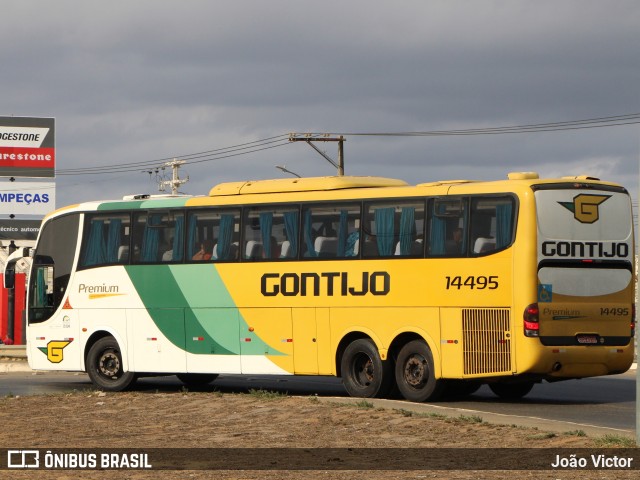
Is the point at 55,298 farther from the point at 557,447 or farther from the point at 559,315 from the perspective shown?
the point at 557,447

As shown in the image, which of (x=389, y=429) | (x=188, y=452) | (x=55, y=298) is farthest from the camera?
(x=55, y=298)

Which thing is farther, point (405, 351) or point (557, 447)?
point (405, 351)


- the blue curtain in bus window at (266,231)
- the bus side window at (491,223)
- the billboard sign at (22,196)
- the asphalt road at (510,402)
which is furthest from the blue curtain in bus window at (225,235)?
the billboard sign at (22,196)

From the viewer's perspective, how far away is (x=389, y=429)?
17.7 meters

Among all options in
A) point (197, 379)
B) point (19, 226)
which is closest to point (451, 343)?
point (197, 379)

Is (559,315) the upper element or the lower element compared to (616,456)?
upper

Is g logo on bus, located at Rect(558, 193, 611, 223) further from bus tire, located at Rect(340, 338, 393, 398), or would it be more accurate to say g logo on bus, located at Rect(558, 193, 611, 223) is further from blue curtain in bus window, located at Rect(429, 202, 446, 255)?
bus tire, located at Rect(340, 338, 393, 398)

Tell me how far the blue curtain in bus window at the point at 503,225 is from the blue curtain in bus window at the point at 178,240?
20.9ft

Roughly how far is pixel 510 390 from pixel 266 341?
4.13 meters

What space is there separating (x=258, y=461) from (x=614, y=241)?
9284 mm

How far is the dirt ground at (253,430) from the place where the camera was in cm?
1372

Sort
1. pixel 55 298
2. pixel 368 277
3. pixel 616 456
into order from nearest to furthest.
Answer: pixel 616 456
pixel 368 277
pixel 55 298

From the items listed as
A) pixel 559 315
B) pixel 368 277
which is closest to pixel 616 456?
pixel 559 315

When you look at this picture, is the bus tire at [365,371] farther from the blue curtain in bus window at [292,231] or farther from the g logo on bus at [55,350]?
the g logo on bus at [55,350]
